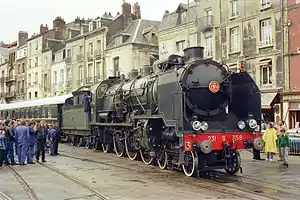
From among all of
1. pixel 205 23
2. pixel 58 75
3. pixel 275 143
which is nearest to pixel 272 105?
pixel 205 23

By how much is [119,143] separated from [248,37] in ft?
49.5

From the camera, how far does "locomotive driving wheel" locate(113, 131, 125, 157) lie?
60.6 feet

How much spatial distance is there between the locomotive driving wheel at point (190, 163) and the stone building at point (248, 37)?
16315 mm

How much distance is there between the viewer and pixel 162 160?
1460 centimetres

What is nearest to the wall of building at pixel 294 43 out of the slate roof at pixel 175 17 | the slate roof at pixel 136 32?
the slate roof at pixel 175 17

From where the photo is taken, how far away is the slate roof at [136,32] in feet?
143

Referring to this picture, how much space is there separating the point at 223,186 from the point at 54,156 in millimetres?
10683

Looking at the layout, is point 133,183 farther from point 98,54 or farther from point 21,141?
point 98,54

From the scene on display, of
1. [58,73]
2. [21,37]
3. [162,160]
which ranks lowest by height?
[162,160]

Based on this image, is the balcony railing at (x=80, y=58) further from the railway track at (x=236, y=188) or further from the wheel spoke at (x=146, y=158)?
the railway track at (x=236, y=188)

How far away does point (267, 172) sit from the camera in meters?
13.8

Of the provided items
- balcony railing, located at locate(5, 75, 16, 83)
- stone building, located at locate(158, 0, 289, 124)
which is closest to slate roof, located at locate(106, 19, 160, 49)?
stone building, located at locate(158, 0, 289, 124)

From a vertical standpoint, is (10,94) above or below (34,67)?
below

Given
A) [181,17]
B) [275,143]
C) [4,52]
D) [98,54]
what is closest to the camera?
[275,143]
